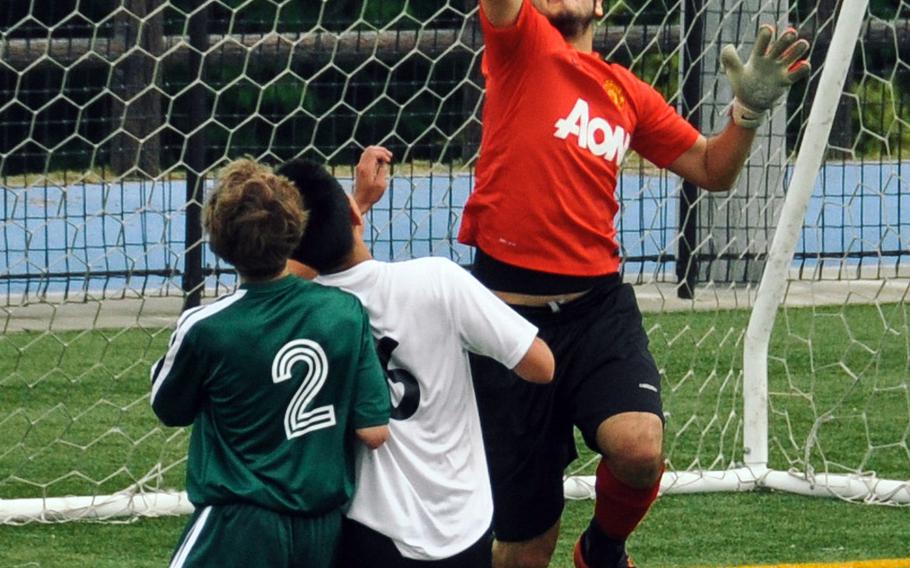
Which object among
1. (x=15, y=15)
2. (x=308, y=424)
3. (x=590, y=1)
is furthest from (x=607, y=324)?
(x=15, y=15)

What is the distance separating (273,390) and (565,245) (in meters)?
1.41

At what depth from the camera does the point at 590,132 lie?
15.1 feet

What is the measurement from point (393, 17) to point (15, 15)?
10.2 ft

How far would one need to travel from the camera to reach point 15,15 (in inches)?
426

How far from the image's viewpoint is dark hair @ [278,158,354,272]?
3.58 m

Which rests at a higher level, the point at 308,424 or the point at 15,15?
the point at 15,15

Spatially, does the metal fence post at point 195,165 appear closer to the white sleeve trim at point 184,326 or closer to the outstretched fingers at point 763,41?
the outstretched fingers at point 763,41

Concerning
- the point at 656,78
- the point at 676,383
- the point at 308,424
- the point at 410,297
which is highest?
the point at 656,78

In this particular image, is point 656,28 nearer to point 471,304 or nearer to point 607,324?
point 607,324

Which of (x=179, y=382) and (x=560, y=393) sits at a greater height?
(x=179, y=382)

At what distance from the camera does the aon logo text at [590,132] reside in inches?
181

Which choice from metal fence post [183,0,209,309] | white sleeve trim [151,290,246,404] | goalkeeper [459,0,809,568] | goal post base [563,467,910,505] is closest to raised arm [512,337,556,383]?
white sleeve trim [151,290,246,404]

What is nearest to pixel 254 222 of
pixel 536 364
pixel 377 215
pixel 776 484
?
pixel 536 364

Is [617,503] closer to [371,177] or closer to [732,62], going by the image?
[732,62]
